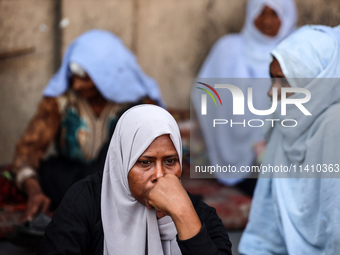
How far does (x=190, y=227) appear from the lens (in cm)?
213

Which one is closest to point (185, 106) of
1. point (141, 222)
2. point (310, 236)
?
point (310, 236)

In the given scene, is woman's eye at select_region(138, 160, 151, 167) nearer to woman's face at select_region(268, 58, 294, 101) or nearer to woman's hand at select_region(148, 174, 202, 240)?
woman's hand at select_region(148, 174, 202, 240)

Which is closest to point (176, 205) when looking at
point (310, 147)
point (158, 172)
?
point (158, 172)

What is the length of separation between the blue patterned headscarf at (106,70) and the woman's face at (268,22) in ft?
4.56

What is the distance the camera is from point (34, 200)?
377cm

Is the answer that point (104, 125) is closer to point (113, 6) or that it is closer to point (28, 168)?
point (28, 168)

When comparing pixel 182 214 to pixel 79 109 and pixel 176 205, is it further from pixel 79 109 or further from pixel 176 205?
pixel 79 109

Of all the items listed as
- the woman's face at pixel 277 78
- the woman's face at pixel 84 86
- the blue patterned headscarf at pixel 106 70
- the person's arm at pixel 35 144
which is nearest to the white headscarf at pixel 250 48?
the blue patterned headscarf at pixel 106 70

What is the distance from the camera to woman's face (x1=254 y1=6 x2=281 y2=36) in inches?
208

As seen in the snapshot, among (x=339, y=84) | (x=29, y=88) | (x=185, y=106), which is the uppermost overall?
(x=339, y=84)

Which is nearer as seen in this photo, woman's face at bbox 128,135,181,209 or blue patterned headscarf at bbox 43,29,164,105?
woman's face at bbox 128,135,181,209

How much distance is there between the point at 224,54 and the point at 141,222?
10.9 feet

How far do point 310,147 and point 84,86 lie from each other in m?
1.93

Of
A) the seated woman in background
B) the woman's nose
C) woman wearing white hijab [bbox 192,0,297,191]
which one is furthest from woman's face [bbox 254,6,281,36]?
the woman's nose
